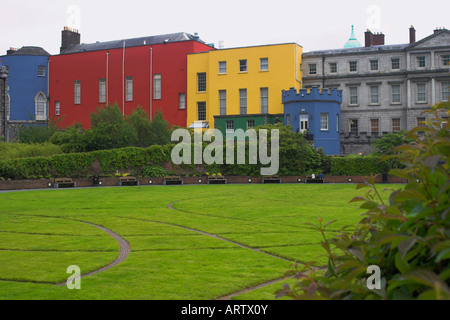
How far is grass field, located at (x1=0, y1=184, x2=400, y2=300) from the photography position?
969 centimetres

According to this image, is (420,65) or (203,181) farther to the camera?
(420,65)

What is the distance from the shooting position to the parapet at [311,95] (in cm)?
5244

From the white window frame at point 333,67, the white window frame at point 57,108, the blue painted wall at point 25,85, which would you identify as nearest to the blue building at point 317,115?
the white window frame at point 333,67

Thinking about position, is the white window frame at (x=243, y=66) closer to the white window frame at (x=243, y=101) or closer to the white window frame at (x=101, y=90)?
the white window frame at (x=243, y=101)

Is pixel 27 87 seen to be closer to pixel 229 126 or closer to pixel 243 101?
pixel 229 126

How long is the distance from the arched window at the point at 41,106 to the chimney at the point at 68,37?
819 cm

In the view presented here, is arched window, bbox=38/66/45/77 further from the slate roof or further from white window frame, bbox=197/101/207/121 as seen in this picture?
white window frame, bbox=197/101/207/121

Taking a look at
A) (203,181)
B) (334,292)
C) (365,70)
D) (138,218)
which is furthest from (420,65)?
(334,292)

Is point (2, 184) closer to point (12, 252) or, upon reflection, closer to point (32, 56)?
point (12, 252)

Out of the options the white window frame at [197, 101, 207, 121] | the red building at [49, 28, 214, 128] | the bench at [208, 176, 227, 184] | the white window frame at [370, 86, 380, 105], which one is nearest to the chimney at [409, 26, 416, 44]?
the white window frame at [370, 86, 380, 105]

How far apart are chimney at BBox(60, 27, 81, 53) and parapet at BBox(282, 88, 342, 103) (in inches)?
1496
